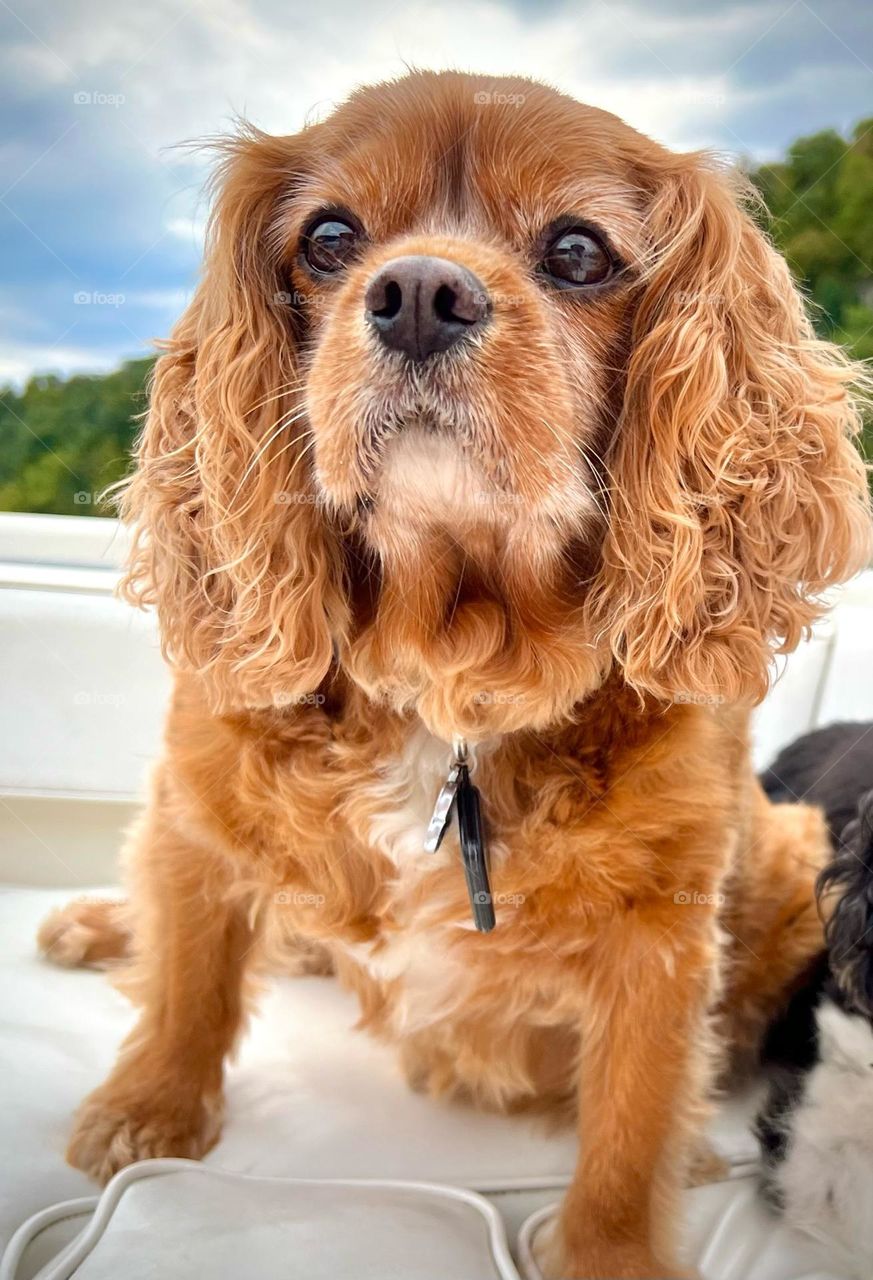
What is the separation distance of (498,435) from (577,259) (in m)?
0.25

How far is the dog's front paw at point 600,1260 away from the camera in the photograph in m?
1.32

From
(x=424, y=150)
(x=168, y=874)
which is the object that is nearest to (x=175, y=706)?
(x=168, y=874)

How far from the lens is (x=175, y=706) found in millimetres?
1508

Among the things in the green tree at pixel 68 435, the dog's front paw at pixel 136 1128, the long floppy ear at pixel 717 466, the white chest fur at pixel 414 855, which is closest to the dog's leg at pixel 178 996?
the dog's front paw at pixel 136 1128

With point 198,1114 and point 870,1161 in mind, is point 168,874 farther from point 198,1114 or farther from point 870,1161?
point 870,1161

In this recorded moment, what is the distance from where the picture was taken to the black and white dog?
4.41 feet

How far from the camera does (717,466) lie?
1271mm

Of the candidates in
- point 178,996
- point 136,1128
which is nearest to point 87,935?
point 178,996

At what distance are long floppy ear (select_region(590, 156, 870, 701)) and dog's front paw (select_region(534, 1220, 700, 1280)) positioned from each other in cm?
68

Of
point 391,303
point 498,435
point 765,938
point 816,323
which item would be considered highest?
point 816,323

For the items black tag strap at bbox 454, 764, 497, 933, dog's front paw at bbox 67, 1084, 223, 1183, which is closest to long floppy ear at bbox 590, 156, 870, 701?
black tag strap at bbox 454, 764, 497, 933

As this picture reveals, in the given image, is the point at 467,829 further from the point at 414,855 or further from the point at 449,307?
the point at 449,307

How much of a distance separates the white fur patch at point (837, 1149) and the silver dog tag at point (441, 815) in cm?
63

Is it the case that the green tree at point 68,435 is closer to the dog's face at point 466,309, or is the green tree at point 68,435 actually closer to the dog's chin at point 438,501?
the dog's face at point 466,309
